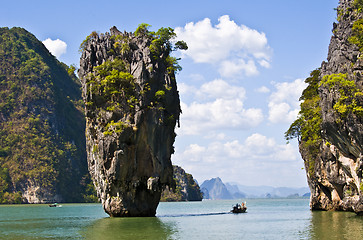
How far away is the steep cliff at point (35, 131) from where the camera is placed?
145 meters

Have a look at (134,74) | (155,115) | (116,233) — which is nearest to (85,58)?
(134,74)

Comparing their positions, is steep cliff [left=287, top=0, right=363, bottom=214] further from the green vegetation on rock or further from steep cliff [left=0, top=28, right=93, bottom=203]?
steep cliff [left=0, top=28, right=93, bottom=203]

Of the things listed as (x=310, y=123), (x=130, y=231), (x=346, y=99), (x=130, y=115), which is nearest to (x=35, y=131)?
(x=130, y=115)

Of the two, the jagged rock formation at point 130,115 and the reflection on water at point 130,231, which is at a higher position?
the jagged rock formation at point 130,115

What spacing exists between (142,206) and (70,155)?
123 meters

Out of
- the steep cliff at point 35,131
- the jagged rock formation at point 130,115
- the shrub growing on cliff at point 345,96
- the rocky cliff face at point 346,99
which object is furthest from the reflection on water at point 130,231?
the steep cliff at point 35,131

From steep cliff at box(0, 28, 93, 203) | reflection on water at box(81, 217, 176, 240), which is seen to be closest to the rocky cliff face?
reflection on water at box(81, 217, 176, 240)

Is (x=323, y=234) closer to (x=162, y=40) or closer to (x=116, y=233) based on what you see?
(x=116, y=233)

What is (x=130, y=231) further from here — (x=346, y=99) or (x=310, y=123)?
(x=310, y=123)

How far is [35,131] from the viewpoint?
15850cm

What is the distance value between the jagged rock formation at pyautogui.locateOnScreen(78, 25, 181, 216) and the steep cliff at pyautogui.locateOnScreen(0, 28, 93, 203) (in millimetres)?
88924

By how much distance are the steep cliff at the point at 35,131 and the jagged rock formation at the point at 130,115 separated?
8892cm

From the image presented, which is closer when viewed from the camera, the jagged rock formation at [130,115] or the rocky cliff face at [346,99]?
the rocky cliff face at [346,99]

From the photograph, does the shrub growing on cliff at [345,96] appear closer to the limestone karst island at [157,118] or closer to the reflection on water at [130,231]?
the limestone karst island at [157,118]
